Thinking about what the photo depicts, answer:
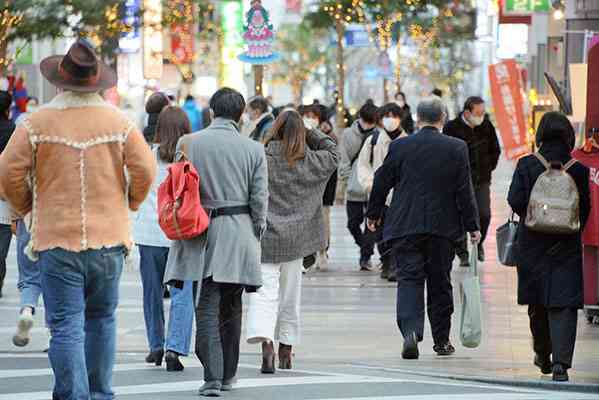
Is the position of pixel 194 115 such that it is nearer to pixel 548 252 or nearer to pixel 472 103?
pixel 472 103

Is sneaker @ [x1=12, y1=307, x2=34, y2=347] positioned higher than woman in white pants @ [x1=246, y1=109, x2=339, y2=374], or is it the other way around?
woman in white pants @ [x1=246, y1=109, x2=339, y2=374]

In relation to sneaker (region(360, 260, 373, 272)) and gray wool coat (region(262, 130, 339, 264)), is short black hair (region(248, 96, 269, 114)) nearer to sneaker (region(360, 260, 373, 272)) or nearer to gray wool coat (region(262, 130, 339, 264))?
sneaker (region(360, 260, 373, 272))

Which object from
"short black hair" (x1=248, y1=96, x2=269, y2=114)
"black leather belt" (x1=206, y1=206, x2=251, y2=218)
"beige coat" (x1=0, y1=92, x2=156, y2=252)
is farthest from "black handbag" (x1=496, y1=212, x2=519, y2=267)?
"short black hair" (x1=248, y1=96, x2=269, y2=114)

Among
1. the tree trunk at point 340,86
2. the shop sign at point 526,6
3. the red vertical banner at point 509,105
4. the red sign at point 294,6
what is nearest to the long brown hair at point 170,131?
the red vertical banner at point 509,105

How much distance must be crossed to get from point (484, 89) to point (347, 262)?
9560 cm

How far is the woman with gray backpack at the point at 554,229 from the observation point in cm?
1040

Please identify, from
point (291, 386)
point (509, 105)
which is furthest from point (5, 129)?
point (509, 105)

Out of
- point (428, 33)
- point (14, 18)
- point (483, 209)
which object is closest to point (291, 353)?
point (483, 209)

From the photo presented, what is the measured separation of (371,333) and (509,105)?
10.1 m

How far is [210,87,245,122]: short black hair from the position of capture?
997cm

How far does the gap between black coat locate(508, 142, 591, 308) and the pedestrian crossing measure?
2.13 ft

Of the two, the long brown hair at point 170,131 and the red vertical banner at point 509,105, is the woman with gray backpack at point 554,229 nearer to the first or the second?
the long brown hair at point 170,131

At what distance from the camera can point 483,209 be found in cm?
1930

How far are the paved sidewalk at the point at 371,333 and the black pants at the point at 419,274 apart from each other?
310 mm
